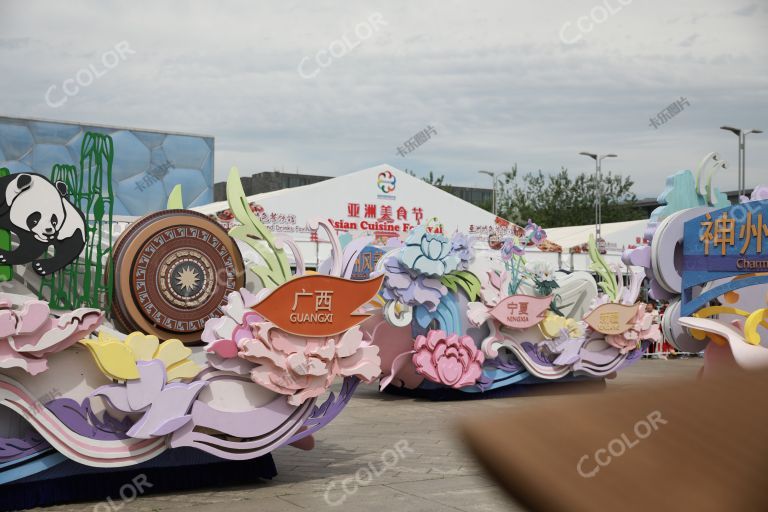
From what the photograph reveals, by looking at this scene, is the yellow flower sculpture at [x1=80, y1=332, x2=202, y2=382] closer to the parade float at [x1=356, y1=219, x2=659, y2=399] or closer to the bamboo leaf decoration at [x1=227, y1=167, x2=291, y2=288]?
the bamboo leaf decoration at [x1=227, y1=167, x2=291, y2=288]

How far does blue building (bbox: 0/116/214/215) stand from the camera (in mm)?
15719

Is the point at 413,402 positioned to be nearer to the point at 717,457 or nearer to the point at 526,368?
the point at 526,368

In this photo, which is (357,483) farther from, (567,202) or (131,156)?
(567,202)

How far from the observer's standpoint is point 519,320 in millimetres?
12320

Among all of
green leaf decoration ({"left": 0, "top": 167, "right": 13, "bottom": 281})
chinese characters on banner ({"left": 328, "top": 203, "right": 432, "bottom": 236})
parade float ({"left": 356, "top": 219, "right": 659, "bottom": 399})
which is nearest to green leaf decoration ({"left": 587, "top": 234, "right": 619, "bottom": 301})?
parade float ({"left": 356, "top": 219, "right": 659, "bottom": 399})

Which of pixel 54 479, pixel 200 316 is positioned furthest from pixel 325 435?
pixel 54 479

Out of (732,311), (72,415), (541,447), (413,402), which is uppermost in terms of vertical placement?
(541,447)

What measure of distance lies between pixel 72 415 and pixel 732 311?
549 centimetres

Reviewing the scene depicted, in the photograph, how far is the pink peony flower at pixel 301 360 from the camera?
669 centimetres

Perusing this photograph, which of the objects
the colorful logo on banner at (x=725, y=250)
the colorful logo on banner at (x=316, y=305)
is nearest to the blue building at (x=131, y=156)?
the colorful logo on banner at (x=316, y=305)

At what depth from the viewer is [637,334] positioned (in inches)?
536

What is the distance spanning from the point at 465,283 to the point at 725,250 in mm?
4882

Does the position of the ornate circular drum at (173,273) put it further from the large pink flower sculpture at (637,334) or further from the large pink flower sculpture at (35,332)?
the large pink flower sculpture at (637,334)

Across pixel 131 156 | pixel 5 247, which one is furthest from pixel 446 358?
pixel 131 156
